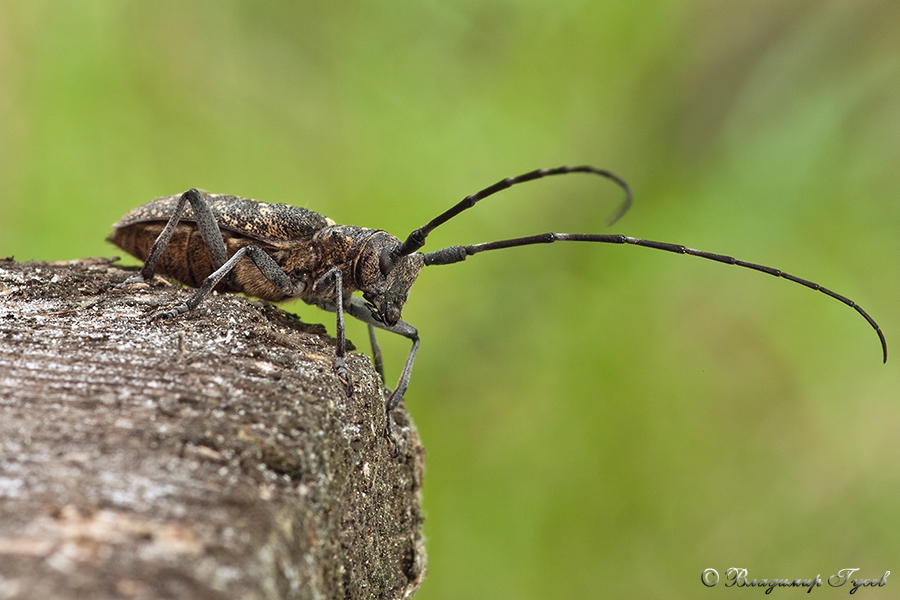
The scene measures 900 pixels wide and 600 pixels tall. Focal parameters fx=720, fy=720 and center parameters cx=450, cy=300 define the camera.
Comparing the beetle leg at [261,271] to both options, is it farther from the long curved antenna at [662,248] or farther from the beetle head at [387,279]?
the long curved antenna at [662,248]

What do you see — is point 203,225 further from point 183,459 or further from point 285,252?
point 183,459

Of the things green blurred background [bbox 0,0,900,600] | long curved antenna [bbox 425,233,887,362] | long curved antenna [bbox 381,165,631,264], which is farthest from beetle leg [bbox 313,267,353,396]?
green blurred background [bbox 0,0,900,600]

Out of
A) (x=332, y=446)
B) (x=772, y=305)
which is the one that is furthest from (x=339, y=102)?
(x=332, y=446)

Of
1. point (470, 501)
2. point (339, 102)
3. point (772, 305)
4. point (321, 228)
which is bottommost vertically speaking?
point (470, 501)

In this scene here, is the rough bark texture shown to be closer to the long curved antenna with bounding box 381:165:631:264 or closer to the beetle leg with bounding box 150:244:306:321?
the beetle leg with bounding box 150:244:306:321

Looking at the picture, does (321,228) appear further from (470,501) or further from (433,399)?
(470,501)

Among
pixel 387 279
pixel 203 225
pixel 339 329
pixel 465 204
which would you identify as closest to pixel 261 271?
pixel 203 225

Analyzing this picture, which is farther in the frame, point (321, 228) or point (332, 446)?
point (321, 228)

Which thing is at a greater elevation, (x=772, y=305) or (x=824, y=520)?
(x=772, y=305)
